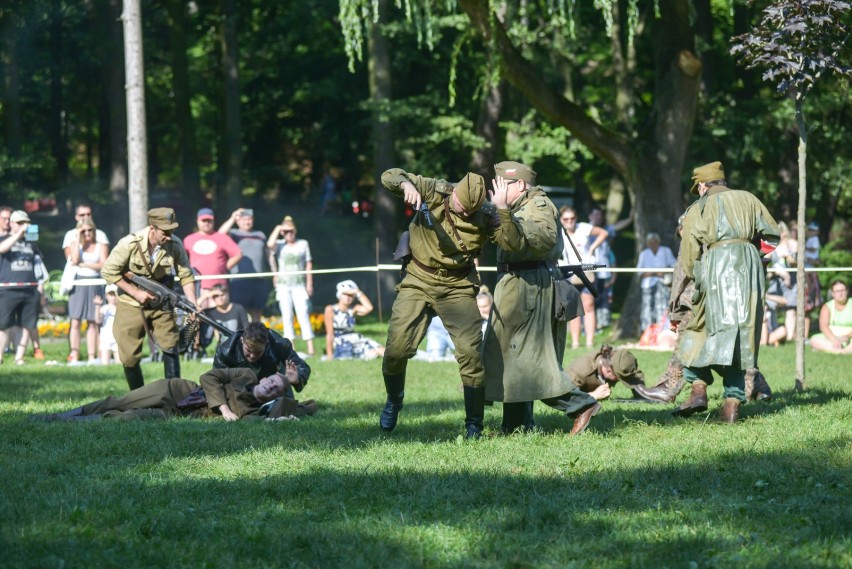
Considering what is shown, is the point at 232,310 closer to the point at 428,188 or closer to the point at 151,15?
the point at 428,188

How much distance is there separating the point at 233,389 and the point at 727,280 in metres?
A: 4.09

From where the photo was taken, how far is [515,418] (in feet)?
31.3

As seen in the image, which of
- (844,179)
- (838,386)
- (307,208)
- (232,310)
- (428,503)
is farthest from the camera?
(307,208)

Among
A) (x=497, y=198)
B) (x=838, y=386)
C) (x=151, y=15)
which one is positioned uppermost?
(x=151, y=15)

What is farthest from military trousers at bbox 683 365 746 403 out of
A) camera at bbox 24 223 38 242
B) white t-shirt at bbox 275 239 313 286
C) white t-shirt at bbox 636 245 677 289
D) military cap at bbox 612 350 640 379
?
camera at bbox 24 223 38 242

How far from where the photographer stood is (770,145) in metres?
27.6

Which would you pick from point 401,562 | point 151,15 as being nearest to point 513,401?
point 401,562

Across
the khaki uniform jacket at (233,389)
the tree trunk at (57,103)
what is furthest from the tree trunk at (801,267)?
the tree trunk at (57,103)

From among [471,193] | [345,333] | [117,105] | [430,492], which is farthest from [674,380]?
[117,105]

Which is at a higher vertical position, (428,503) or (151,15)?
(151,15)

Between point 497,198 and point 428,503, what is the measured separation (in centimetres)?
300

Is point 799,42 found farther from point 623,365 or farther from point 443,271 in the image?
point 443,271

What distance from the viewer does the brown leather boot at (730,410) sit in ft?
32.7

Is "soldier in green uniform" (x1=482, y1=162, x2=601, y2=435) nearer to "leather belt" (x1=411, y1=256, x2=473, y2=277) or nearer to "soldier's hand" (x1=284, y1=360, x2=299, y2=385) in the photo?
"leather belt" (x1=411, y1=256, x2=473, y2=277)
